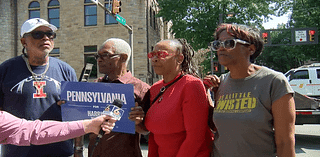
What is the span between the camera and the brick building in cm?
1844

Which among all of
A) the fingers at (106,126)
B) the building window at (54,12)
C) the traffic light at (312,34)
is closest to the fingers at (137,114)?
the fingers at (106,126)

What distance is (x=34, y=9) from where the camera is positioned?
66.0 ft

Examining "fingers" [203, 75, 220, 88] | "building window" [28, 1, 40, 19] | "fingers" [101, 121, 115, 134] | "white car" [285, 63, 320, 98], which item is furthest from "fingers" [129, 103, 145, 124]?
"building window" [28, 1, 40, 19]

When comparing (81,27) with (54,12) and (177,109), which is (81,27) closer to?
(54,12)

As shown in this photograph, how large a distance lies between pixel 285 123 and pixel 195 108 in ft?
2.01

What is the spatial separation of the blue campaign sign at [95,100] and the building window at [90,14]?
59.4ft

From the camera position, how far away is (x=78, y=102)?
220cm

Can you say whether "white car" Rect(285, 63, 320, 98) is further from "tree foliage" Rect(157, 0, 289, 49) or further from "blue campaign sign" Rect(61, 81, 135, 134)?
"blue campaign sign" Rect(61, 81, 135, 134)

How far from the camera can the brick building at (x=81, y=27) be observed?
726 inches

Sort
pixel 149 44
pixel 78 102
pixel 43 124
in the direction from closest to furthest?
pixel 43 124
pixel 78 102
pixel 149 44

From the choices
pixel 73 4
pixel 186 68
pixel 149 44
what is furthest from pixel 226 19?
pixel 186 68

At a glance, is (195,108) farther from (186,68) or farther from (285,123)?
(285,123)

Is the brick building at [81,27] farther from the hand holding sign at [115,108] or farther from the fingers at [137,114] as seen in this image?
the hand holding sign at [115,108]

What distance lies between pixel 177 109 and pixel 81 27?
1863 cm
